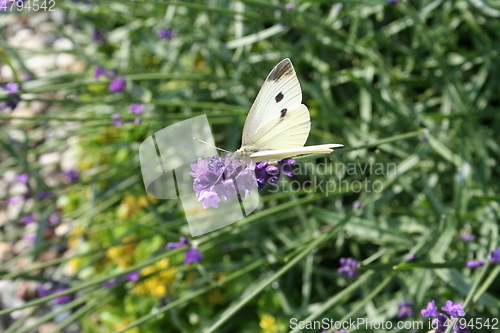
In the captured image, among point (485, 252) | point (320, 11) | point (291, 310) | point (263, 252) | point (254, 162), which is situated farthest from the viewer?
point (320, 11)

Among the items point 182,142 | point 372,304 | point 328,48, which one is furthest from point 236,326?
point 328,48

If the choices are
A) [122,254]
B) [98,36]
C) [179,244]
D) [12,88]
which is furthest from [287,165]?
[98,36]

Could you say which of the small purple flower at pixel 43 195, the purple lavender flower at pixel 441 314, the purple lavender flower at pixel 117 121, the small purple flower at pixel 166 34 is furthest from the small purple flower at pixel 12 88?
the purple lavender flower at pixel 441 314

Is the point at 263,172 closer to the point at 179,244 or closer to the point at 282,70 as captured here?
the point at 282,70

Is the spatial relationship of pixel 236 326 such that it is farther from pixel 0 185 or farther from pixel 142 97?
pixel 0 185

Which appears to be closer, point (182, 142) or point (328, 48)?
point (182, 142)

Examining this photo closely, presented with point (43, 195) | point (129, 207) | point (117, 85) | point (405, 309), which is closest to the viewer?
point (405, 309)

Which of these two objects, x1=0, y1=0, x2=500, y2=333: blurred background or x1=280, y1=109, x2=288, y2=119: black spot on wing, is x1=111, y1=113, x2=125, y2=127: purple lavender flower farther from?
x1=280, y1=109, x2=288, y2=119: black spot on wing
